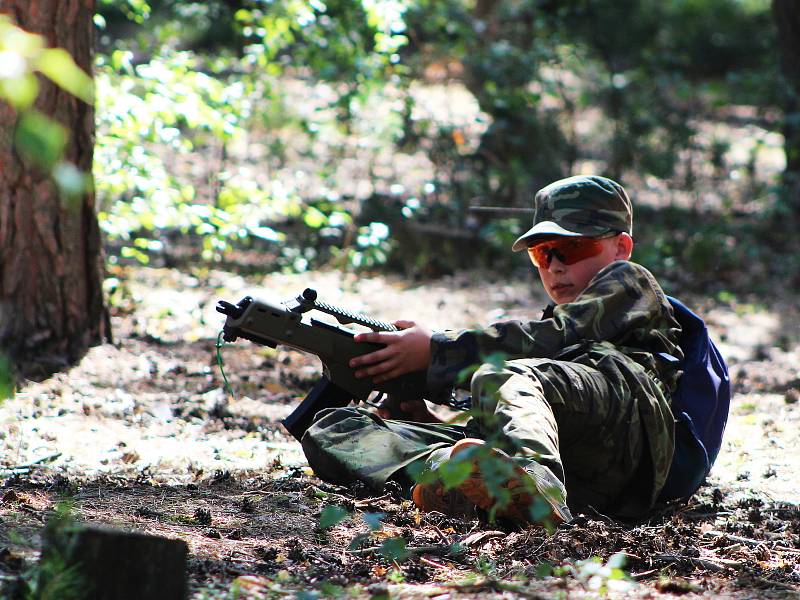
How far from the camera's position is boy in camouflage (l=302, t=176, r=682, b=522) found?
10.8 feet

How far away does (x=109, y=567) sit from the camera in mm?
2004

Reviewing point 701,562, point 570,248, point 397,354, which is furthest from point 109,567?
point 570,248

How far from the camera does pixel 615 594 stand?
258 cm

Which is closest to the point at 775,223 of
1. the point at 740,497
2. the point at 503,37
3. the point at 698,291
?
the point at 698,291

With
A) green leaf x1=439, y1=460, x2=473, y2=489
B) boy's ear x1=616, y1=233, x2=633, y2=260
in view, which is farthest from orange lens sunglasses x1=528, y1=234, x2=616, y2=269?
green leaf x1=439, y1=460, x2=473, y2=489

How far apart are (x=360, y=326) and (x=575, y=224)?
101 centimetres

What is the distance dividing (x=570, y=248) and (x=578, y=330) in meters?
0.49

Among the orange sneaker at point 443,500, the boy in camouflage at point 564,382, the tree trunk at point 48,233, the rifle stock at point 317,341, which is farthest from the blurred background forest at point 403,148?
the orange sneaker at point 443,500

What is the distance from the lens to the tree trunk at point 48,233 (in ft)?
16.7

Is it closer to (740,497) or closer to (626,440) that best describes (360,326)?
(626,440)

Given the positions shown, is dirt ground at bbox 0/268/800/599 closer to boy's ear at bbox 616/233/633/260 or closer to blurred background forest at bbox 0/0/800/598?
blurred background forest at bbox 0/0/800/598

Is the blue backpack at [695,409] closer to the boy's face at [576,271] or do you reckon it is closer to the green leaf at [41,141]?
the boy's face at [576,271]

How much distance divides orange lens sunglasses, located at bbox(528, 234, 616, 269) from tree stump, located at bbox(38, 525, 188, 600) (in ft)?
7.92

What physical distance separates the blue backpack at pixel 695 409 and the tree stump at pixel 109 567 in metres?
2.35
